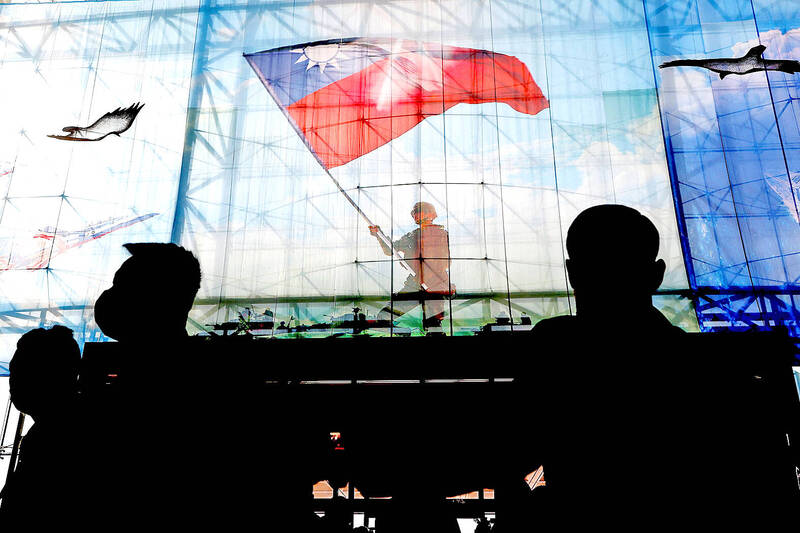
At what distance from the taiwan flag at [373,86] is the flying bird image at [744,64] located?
105 cm

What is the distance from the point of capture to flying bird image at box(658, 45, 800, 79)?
3012 mm

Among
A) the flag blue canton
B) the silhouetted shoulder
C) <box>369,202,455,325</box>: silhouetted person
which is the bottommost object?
the silhouetted shoulder

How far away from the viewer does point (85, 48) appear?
386 centimetres

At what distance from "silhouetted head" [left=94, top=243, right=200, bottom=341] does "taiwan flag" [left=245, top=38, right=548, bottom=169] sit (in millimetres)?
3126

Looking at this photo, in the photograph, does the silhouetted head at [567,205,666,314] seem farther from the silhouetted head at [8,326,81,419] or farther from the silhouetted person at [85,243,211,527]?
the silhouetted head at [8,326,81,419]

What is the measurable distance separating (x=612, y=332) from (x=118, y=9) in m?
5.14

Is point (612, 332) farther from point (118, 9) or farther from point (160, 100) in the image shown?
point (118, 9)

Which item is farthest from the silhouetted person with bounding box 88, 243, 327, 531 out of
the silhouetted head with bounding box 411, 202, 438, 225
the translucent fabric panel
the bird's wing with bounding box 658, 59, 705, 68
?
the bird's wing with bounding box 658, 59, 705, 68

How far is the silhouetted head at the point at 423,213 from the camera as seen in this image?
124 inches

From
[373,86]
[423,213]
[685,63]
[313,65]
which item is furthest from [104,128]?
[685,63]

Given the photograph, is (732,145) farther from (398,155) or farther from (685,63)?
(398,155)

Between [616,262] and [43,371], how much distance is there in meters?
0.61

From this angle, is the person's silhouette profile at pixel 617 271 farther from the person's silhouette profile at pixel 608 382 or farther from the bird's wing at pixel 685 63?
the bird's wing at pixel 685 63

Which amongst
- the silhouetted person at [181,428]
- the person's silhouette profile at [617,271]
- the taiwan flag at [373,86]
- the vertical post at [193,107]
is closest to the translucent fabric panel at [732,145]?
the taiwan flag at [373,86]
